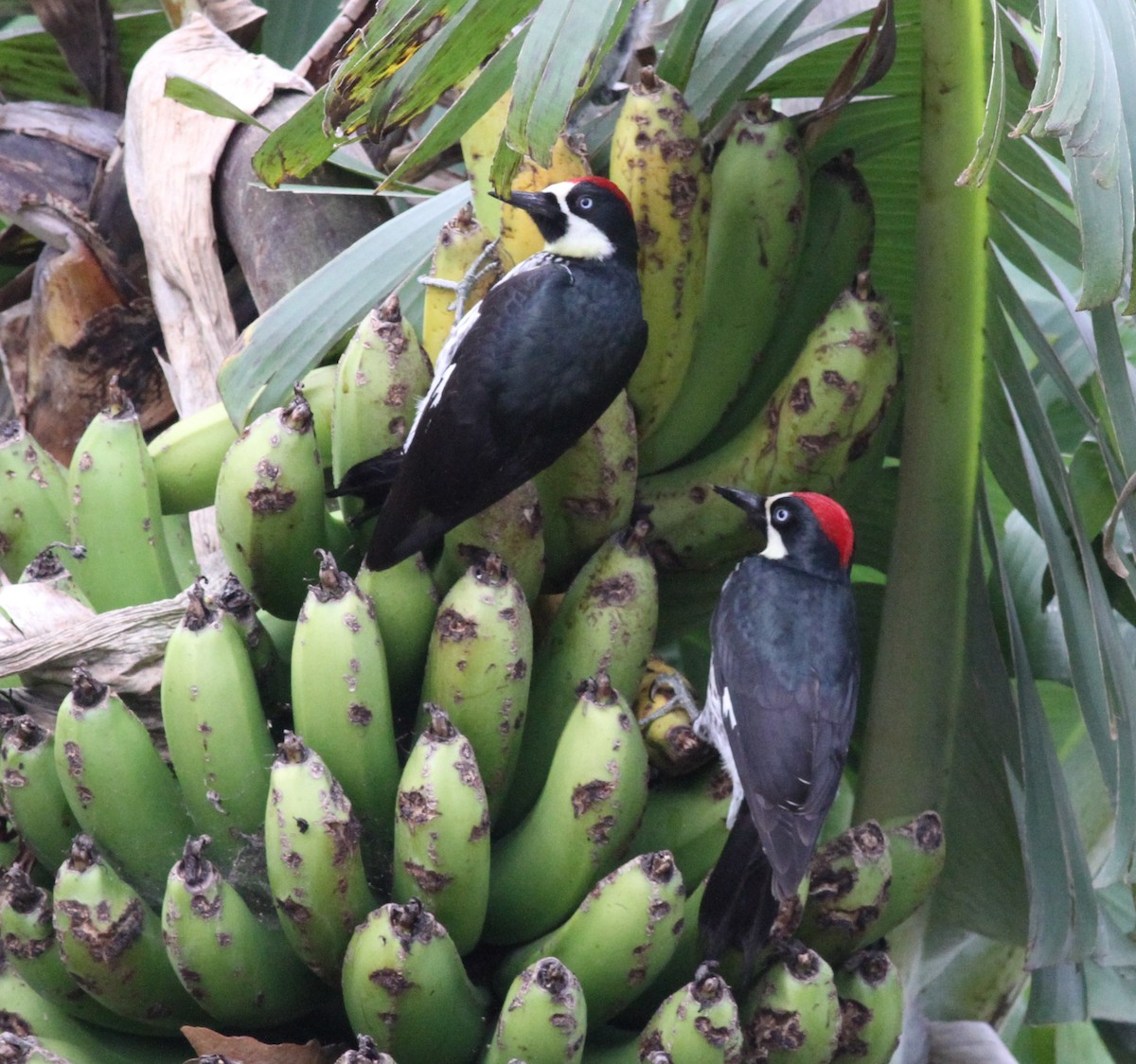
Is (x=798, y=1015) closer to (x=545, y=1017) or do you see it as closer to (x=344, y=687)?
(x=545, y=1017)

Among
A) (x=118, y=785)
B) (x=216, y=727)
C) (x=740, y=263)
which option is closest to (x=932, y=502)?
(x=740, y=263)

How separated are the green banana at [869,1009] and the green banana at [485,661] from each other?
1.53 ft

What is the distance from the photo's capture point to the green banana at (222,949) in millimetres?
1223

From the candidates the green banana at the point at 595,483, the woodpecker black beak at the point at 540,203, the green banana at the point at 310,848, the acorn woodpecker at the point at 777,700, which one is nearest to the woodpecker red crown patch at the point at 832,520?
the acorn woodpecker at the point at 777,700

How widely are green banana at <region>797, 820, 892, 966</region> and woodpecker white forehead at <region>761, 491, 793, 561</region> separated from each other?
341 mm

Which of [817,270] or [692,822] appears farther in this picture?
[817,270]

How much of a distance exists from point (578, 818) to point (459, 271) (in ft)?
2.22

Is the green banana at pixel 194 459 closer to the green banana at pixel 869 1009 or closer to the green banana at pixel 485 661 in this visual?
the green banana at pixel 485 661

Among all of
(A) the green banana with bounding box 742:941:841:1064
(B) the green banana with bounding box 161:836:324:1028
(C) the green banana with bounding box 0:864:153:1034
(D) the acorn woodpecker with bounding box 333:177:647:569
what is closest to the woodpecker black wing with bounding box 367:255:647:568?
(D) the acorn woodpecker with bounding box 333:177:647:569

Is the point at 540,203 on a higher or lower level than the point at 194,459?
higher

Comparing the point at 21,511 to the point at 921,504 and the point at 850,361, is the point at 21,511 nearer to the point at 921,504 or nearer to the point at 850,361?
the point at 850,361

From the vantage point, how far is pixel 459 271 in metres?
1.59

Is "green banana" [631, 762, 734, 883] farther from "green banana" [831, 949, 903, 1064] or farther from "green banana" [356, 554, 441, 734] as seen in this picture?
"green banana" [356, 554, 441, 734]

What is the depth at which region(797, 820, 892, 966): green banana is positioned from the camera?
4.78 feet
